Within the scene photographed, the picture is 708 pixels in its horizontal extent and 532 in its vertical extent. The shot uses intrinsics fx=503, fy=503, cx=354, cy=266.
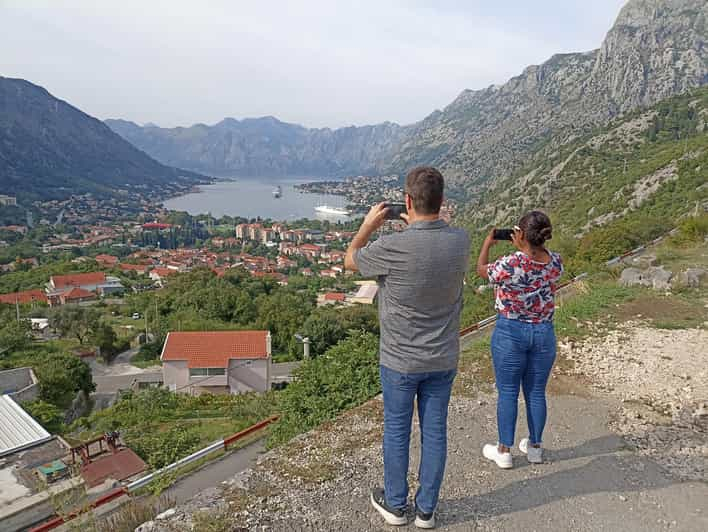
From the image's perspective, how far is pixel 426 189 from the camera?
2.09m

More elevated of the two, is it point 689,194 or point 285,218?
point 689,194

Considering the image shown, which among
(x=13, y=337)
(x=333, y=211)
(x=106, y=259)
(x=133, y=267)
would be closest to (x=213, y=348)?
(x=13, y=337)

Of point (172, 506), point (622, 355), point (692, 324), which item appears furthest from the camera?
point (692, 324)

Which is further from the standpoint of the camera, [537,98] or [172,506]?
[537,98]

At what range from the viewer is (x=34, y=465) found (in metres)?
9.54

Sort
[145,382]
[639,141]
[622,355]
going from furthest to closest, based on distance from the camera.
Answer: [639,141]
[145,382]
[622,355]

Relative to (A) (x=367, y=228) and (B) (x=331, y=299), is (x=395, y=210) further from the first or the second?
(B) (x=331, y=299)

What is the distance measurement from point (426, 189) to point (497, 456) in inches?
72.4

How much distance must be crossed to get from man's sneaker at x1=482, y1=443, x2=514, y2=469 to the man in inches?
31.3

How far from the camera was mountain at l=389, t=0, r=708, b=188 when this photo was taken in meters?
73.1

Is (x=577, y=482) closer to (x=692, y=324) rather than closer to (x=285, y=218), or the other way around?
(x=692, y=324)

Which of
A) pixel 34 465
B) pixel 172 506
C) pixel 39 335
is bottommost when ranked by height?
pixel 39 335

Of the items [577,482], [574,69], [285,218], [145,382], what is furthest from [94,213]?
[577,482]

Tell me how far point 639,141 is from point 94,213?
97.9 m
